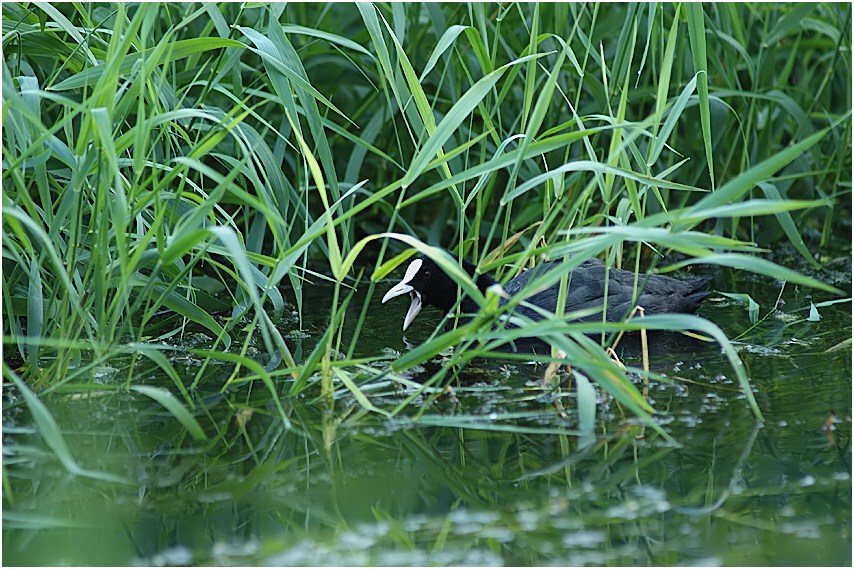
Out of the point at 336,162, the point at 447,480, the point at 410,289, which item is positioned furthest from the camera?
the point at 336,162

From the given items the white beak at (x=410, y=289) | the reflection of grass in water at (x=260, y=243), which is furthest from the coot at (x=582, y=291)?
the reflection of grass in water at (x=260, y=243)

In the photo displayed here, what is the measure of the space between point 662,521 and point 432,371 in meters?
1.43

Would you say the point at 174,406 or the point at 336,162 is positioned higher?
the point at 174,406

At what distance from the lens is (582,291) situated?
4.10 meters

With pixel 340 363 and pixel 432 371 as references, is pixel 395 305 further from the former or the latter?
pixel 340 363

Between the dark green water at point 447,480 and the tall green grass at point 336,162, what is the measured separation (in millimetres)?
149

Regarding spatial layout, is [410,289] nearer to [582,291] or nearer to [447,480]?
[582,291]

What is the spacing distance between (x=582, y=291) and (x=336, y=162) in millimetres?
1616

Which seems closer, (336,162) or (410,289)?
(410,289)

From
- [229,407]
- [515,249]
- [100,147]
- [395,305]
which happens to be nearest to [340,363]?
[229,407]

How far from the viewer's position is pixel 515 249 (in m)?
4.99

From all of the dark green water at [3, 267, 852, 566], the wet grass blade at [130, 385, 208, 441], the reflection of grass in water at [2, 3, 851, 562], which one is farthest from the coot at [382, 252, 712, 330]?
the wet grass blade at [130, 385, 208, 441]

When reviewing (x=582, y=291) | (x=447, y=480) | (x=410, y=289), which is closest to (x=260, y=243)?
(x=410, y=289)

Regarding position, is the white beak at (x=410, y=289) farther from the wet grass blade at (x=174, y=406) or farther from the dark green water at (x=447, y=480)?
the wet grass blade at (x=174, y=406)
